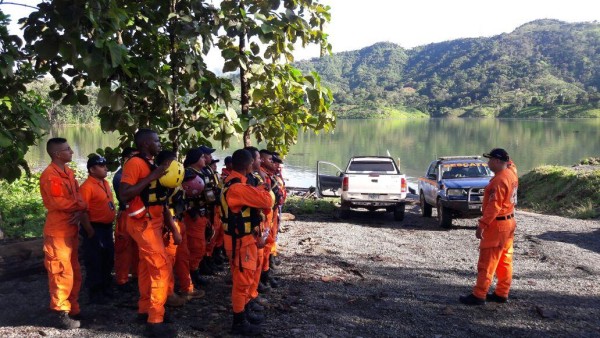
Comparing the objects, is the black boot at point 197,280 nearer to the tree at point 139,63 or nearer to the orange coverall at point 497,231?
the tree at point 139,63

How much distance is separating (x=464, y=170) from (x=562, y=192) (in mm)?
7542

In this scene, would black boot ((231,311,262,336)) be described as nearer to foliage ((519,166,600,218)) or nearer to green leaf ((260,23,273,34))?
green leaf ((260,23,273,34))

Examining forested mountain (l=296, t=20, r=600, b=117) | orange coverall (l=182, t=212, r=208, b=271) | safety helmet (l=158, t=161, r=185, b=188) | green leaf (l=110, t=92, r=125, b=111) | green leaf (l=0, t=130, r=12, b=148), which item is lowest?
orange coverall (l=182, t=212, r=208, b=271)

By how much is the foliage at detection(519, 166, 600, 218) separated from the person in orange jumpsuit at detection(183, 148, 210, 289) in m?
12.2

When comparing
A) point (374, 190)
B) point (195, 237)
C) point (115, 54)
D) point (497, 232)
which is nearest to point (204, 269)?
point (195, 237)

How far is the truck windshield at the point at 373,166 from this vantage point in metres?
13.4

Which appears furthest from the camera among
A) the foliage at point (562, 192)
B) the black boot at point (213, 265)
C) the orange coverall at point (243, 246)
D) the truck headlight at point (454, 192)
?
the foliage at point (562, 192)

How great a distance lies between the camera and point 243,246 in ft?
13.8

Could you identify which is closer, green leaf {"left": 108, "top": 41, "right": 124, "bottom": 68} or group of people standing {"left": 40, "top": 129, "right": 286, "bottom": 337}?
green leaf {"left": 108, "top": 41, "right": 124, "bottom": 68}

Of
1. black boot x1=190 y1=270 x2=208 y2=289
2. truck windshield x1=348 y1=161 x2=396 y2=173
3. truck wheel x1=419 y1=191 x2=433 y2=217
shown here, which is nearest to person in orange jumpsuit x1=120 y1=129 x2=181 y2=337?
black boot x1=190 y1=270 x2=208 y2=289

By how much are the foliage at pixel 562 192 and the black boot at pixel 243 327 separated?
1261 centimetres

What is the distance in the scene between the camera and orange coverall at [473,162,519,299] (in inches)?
206

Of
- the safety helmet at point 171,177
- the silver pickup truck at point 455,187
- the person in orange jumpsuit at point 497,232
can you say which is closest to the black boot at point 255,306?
the safety helmet at point 171,177

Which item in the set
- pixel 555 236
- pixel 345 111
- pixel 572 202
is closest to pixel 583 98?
pixel 345 111
